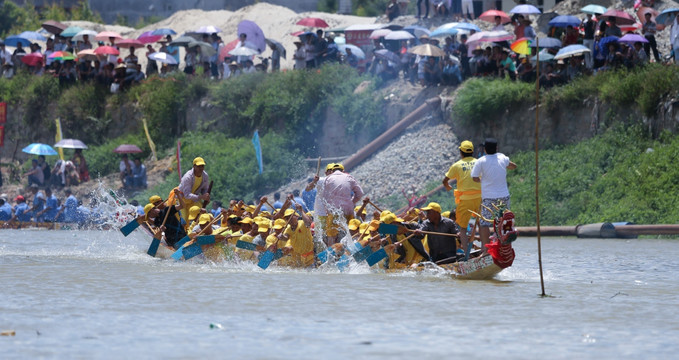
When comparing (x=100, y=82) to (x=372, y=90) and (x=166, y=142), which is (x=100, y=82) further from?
(x=372, y=90)

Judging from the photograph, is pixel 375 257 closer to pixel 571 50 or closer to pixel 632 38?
pixel 571 50

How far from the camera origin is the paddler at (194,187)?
699 inches

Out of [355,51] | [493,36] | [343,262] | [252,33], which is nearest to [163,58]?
[252,33]

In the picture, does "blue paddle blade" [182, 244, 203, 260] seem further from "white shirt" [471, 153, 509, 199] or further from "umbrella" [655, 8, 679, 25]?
"umbrella" [655, 8, 679, 25]

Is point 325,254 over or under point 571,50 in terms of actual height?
under

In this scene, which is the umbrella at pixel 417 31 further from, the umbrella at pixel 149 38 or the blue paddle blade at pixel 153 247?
the blue paddle blade at pixel 153 247

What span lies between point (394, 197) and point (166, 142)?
11273 millimetres

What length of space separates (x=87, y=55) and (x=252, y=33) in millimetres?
5947

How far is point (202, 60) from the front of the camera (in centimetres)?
3566

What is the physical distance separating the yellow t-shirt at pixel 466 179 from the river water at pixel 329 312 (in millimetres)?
1133

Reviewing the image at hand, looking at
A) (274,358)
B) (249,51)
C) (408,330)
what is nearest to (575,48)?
(249,51)

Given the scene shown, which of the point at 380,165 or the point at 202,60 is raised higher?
the point at 202,60

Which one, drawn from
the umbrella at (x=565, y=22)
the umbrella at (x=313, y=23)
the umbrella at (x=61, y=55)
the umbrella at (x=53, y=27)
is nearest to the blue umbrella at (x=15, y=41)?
the umbrella at (x=53, y=27)

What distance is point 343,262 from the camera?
50.3 ft
